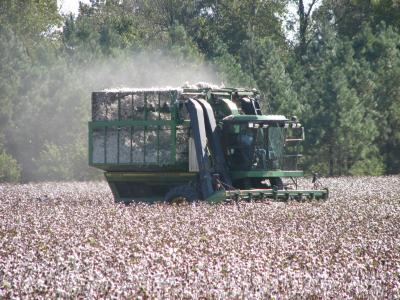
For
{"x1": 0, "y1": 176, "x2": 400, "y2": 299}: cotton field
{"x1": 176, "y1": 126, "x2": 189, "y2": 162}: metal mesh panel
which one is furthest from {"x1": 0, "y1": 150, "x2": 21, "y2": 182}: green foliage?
{"x1": 0, "y1": 176, "x2": 400, "y2": 299}: cotton field

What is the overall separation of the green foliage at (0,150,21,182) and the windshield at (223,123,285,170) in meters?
22.9

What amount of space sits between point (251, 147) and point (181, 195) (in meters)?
2.01

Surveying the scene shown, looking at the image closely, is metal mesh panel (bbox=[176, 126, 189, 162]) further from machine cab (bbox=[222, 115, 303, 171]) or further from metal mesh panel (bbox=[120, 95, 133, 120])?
metal mesh panel (bbox=[120, 95, 133, 120])

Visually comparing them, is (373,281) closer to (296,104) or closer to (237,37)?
(296,104)

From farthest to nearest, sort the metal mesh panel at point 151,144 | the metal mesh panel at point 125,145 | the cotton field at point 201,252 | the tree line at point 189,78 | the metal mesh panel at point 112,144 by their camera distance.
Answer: the tree line at point 189,78 < the metal mesh panel at point 112,144 < the metal mesh panel at point 125,145 < the metal mesh panel at point 151,144 < the cotton field at point 201,252

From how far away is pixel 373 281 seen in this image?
1046 centimetres

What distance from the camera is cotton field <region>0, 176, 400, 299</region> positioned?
974cm

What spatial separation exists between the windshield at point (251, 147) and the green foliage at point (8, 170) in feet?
75.2

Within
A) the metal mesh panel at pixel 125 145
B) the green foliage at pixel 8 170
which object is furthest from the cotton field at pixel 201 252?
the green foliage at pixel 8 170

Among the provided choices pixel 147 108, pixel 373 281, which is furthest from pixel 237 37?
pixel 373 281

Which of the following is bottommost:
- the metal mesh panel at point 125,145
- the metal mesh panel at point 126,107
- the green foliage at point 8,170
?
the green foliage at point 8,170

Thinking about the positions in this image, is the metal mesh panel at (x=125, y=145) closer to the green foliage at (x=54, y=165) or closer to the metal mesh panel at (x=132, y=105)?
the metal mesh panel at (x=132, y=105)

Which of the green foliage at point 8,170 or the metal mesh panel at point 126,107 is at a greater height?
the metal mesh panel at point 126,107

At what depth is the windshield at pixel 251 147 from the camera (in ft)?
80.1
